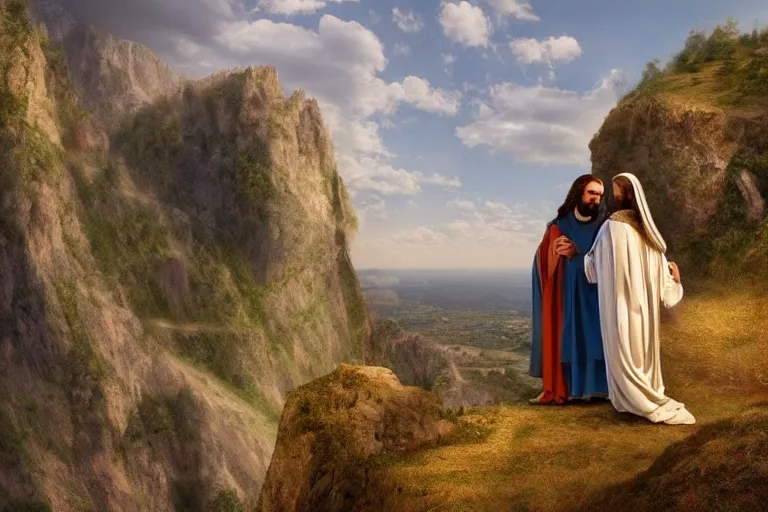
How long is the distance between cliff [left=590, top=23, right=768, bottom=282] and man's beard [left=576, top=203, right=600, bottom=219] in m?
5.00

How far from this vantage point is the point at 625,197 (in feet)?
21.6

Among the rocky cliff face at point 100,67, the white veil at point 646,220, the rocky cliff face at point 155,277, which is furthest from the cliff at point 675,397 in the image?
the rocky cliff face at point 100,67

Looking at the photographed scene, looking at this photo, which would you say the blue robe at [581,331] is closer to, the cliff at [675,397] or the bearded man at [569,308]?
the bearded man at [569,308]

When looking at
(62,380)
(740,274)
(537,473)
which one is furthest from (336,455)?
(62,380)

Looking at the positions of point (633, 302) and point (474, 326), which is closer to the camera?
point (633, 302)

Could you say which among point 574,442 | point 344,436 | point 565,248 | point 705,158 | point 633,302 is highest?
point 705,158

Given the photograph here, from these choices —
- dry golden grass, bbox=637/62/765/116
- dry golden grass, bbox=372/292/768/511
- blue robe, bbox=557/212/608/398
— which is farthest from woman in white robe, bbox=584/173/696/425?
dry golden grass, bbox=637/62/765/116

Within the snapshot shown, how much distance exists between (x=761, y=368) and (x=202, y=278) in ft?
192

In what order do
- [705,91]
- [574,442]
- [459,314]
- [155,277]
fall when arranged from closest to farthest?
[574,442]
[705,91]
[155,277]
[459,314]

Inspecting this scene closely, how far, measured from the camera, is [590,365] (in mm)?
7250

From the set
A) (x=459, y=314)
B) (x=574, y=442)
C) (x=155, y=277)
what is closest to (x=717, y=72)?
(x=574, y=442)

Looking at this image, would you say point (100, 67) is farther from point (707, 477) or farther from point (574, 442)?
point (707, 477)

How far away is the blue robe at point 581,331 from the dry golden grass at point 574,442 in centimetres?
31

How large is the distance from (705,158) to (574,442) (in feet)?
33.7
